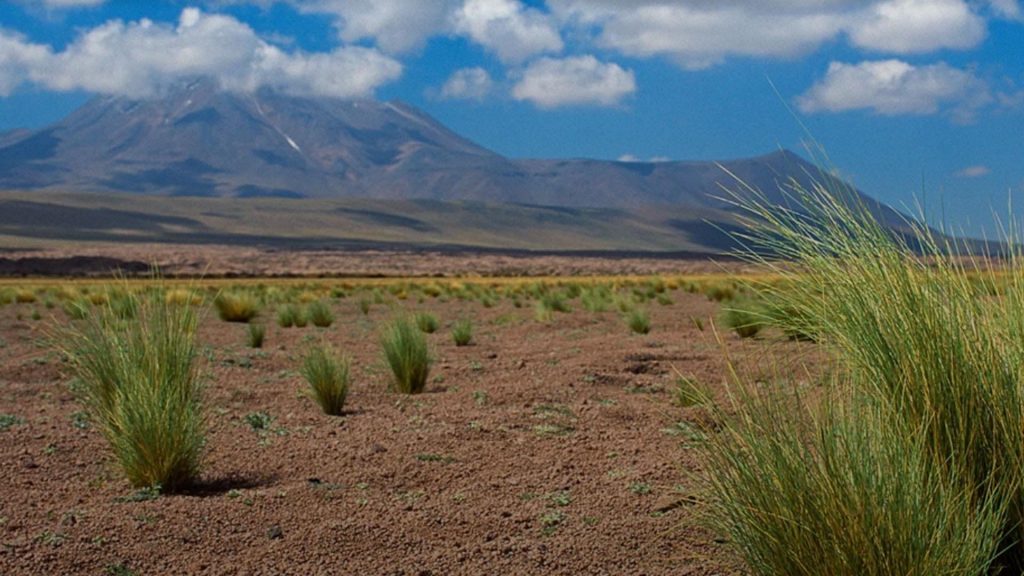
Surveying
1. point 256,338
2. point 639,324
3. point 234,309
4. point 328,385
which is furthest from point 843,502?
point 234,309

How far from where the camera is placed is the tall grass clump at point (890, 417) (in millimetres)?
3289

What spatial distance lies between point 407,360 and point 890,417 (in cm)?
728

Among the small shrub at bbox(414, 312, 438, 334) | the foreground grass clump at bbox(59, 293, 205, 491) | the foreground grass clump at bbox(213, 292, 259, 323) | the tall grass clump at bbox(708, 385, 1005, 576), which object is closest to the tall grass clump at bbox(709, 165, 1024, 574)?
the tall grass clump at bbox(708, 385, 1005, 576)

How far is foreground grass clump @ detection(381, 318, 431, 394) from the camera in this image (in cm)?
1074

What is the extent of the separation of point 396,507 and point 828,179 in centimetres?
307

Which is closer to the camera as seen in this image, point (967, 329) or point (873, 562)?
point (873, 562)

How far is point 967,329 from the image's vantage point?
3.96 metres

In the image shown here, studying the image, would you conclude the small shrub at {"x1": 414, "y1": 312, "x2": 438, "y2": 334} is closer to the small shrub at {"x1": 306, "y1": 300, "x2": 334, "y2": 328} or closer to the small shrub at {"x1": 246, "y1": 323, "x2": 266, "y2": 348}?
the small shrub at {"x1": 306, "y1": 300, "x2": 334, "y2": 328}

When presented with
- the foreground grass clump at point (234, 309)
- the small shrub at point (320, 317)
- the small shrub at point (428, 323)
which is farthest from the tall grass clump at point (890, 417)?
the foreground grass clump at point (234, 309)

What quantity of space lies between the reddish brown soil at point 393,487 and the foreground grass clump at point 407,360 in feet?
0.84

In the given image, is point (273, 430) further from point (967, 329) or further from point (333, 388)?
point (967, 329)

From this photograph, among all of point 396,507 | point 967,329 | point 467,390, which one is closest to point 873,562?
point 967,329

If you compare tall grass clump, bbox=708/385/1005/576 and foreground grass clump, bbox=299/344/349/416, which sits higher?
tall grass clump, bbox=708/385/1005/576

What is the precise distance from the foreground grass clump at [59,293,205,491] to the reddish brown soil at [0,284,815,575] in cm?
18
